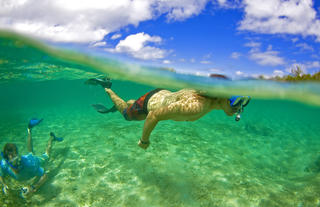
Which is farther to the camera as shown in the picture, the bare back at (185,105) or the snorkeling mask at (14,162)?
the snorkeling mask at (14,162)

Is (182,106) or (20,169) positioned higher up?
(182,106)

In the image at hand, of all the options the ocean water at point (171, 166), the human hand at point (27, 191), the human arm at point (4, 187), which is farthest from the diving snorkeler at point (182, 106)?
the human arm at point (4, 187)

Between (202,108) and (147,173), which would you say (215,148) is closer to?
(147,173)

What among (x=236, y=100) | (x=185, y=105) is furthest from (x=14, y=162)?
(x=236, y=100)

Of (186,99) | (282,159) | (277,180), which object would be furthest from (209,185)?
(282,159)

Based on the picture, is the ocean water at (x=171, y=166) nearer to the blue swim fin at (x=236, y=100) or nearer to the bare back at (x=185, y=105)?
the blue swim fin at (x=236, y=100)

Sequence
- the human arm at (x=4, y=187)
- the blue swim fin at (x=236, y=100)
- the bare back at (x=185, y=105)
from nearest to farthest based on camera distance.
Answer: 1. the bare back at (x=185, y=105)
2. the blue swim fin at (x=236, y=100)
3. the human arm at (x=4, y=187)

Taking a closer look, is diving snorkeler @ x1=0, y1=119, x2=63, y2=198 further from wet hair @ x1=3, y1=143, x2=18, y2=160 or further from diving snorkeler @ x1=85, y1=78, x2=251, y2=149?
diving snorkeler @ x1=85, y1=78, x2=251, y2=149

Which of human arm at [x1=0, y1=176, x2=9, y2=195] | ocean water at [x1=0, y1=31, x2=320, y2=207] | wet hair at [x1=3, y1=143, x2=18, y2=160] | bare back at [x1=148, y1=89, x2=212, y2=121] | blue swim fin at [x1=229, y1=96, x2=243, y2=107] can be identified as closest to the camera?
bare back at [x1=148, y1=89, x2=212, y2=121]

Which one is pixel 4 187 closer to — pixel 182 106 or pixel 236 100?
pixel 182 106

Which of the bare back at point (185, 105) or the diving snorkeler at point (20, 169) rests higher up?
the bare back at point (185, 105)

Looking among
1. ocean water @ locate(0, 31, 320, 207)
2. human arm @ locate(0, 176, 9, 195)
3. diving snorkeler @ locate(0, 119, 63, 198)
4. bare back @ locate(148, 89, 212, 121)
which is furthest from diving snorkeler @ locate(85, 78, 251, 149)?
human arm @ locate(0, 176, 9, 195)

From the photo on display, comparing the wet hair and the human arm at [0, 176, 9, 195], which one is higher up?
the wet hair

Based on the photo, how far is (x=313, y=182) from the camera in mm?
6219
